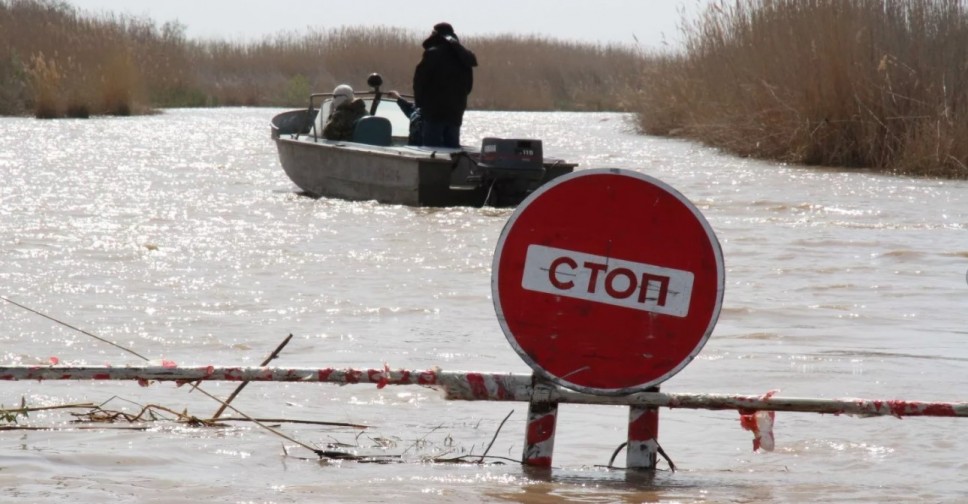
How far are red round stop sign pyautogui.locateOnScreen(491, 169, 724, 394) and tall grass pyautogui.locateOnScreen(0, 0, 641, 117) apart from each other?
2936 cm

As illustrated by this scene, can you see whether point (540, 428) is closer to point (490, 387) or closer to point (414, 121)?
point (490, 387)

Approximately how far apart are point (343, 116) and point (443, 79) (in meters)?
1.49

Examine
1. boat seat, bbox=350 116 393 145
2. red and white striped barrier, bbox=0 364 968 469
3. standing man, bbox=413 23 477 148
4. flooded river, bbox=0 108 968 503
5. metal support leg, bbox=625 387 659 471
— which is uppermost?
standing man, bbox=413 23 477 148

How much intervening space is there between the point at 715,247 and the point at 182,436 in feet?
6.32

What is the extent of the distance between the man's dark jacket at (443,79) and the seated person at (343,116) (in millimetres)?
1019

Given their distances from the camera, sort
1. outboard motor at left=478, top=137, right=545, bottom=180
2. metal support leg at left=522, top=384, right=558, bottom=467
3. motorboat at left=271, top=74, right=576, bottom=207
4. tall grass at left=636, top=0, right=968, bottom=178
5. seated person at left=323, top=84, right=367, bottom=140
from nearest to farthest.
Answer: metal support leg at left=522, top=384, right=558, bottom=467 → outboard motor at left=478, top=137, right=545, bottom=180 → motorboat at left=271, top=74, right=576, bottom=207 → seated person at left=323, top=84, right=367, bottom=140 → tall grass at left=636, top=0, right=968, bottom=178

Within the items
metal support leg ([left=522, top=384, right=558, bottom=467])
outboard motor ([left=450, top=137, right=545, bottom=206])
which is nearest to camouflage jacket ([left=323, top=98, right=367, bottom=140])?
outboard motor ([left=450, top=137, right=545, bottom=206])

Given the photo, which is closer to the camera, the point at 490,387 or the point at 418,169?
the point at 490,387

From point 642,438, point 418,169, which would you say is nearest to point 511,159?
point 418,169

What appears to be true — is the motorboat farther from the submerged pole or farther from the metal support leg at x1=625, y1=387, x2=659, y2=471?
the submerged pole

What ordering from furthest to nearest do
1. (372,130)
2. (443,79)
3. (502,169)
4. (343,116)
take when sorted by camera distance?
(343,116), (372,130), (443,79), (502,169)

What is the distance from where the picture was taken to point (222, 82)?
47375mm

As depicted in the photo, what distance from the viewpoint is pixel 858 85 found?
17.6m

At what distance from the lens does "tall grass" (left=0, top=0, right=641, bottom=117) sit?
114ft
